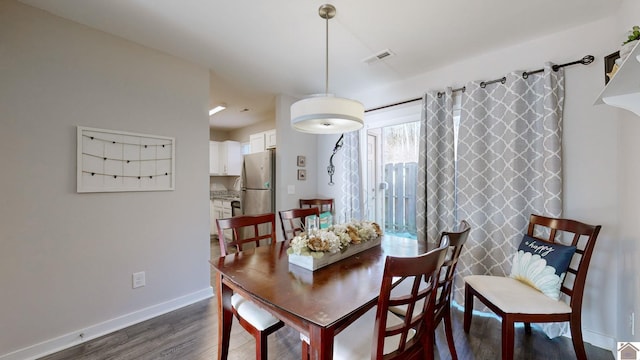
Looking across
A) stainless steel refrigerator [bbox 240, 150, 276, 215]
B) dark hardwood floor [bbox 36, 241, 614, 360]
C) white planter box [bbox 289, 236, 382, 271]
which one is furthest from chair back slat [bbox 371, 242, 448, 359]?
stainless steel refrigerator [bbox 240, 150, 276, 215]

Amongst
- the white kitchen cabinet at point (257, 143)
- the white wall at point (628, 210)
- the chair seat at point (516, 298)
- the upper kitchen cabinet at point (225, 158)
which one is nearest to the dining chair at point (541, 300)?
the chair seat at point (516, 298)

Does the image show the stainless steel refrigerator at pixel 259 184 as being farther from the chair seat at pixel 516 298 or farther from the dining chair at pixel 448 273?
the chair seat at pixel 516 298

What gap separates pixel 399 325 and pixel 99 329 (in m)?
2.34

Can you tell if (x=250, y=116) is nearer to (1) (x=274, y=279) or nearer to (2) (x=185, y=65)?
(2) (x=185, y=65)

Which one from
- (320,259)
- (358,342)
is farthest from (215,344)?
(358,342)

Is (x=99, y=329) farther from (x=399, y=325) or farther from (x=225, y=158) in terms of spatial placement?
(x=225, y=158)

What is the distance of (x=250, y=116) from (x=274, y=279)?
387 cm

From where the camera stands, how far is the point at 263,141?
4574mm

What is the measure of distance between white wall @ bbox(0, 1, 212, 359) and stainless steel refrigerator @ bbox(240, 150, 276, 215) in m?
1.26

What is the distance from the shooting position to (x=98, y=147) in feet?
6.53

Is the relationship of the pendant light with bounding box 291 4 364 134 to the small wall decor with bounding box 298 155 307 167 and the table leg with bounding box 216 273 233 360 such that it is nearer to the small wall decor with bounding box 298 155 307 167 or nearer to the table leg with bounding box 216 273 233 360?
the table leg with bounding box 216 273 233 360

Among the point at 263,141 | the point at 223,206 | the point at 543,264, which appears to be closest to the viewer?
the point at 543,264

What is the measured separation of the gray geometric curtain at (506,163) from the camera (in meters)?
2.01

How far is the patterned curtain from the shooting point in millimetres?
3354
